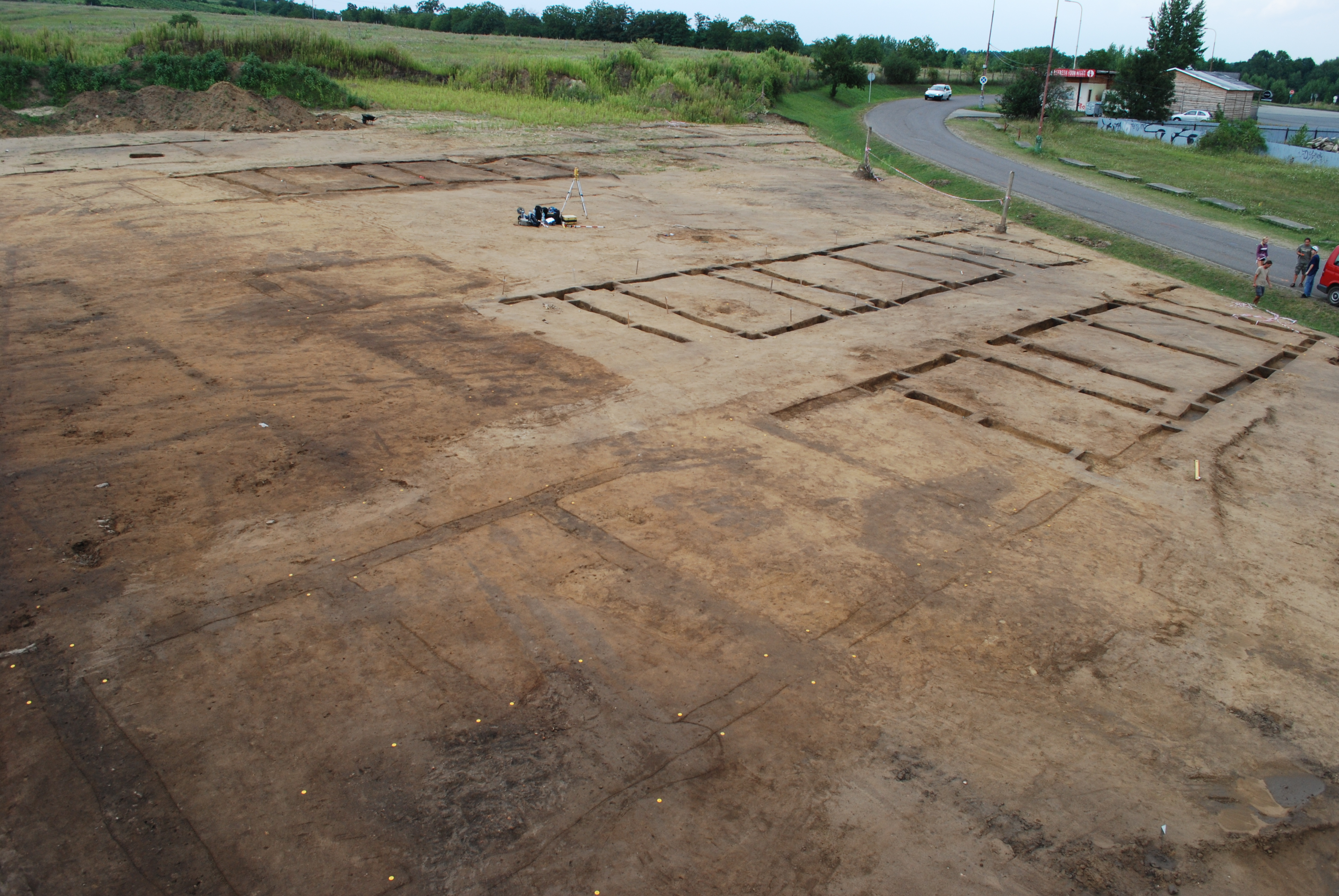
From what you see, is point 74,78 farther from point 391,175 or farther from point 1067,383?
point 1067,383

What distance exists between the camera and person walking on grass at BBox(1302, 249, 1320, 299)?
19.4m

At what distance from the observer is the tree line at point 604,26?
99125 millimetres

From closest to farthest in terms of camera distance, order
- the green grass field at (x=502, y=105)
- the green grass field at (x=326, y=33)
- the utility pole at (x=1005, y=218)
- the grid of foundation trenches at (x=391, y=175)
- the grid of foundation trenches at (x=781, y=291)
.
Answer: the grid of foundation trenches at (x=781, y=291), the grid of foundation trenches at (x=391, y=175), the utility pole at (x=1005, y=218), the green grass field at (x=502, y=105), the green grass field at (x=326, y=33)

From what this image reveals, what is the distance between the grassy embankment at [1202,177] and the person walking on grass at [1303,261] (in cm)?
146

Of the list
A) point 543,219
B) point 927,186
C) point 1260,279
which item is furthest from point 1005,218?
point 543,219

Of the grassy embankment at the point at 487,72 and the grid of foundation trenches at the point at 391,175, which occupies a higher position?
the grassy embankment at the point at 487,72

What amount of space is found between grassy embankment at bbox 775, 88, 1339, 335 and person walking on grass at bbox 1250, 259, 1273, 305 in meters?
0.27

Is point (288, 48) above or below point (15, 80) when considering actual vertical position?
above

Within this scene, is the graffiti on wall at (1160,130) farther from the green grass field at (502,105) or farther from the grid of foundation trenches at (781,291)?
the grid of foundation trenches at (781,291)

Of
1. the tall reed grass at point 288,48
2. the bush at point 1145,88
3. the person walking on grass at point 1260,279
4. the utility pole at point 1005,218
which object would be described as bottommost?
the person walking on grass at point 1260,279

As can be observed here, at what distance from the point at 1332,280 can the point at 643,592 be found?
19.4 metres

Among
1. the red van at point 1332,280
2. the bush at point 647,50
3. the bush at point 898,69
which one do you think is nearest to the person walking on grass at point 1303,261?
the red van at point 1332,280

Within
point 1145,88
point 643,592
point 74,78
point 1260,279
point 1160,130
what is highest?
point 1145,88

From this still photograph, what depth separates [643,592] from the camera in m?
7.69
